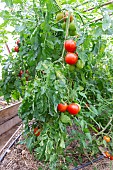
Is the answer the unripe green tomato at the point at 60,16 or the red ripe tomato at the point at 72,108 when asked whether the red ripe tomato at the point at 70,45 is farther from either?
the red ripe tomato at the point at 72,108

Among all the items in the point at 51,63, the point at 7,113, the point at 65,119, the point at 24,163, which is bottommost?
the point at 7,113

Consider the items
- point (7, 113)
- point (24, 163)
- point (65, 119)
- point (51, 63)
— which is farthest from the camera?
point (7, 113)

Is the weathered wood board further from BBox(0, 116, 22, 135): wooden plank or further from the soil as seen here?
the soil

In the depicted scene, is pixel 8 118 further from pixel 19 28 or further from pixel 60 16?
pixel 60 16

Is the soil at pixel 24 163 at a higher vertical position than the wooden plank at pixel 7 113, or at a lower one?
higher

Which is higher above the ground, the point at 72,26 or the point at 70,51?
the point at 72,26

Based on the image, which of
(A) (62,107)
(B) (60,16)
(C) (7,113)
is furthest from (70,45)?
(C) (7,113)

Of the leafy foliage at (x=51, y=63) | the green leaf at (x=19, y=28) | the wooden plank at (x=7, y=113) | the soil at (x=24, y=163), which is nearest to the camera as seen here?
the leafy foliage at (x=51, y=63)

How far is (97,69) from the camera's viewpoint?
5.05ft

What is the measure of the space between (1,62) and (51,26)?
780 mm

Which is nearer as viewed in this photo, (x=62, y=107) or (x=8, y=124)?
(x=62, y=107)

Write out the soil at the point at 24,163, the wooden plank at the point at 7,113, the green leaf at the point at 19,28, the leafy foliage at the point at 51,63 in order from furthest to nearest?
the wooden plank at the point at 7,113 < the soil at the point at 24,163 < the green leaf at the point at 19,28 < the leafy foliage at the point at 51,63

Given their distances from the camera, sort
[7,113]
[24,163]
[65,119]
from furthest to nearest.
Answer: [7,113]
[24,163]
[65,119]

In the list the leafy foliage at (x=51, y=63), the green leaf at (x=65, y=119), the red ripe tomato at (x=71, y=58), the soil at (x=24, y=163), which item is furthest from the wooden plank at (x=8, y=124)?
the red ripe tomato at (x=71, y=58)
